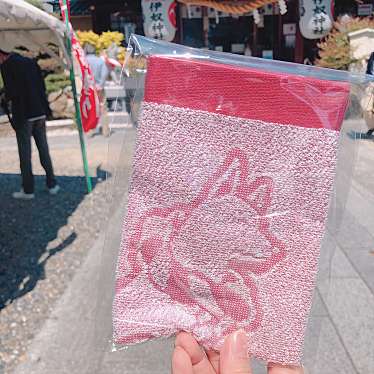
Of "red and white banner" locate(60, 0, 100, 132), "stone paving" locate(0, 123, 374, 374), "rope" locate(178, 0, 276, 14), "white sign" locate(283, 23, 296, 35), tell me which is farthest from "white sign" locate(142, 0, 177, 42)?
"stone paving" locate(0, 123, 374, 374)

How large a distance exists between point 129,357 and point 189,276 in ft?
5.83

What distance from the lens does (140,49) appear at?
995 millimetres

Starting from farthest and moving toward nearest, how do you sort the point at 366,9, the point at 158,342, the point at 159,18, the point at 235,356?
the point at 366,9
the point at 159,18
the point at 158,342
the point at 235,356

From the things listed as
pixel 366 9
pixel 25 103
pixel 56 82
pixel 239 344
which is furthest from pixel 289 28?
pixel 239 344

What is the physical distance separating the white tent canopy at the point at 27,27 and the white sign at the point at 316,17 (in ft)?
22.0

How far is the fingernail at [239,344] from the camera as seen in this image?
3.10 feet

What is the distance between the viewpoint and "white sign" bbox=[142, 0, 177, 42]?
999 cm

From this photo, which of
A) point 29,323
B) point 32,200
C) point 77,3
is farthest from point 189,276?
point 77,3

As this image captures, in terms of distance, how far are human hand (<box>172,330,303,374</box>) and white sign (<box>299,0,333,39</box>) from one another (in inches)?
389

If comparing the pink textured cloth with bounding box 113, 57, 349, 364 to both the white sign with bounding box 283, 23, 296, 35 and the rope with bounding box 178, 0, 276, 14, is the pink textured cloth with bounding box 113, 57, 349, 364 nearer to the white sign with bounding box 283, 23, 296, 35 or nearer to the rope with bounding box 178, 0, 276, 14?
the rope with bounding box 178, 0, 276, 14

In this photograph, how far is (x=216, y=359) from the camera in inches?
42.4

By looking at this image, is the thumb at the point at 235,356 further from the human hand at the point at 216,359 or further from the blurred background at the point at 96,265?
the blurred background at the point at 96,265

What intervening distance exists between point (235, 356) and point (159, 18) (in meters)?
10.2

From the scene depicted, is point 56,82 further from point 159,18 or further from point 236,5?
point 236,5
